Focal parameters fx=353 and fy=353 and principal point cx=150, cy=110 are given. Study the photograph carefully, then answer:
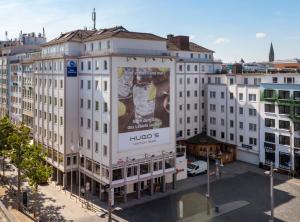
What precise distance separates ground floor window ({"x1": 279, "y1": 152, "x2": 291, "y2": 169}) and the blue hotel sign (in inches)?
1570

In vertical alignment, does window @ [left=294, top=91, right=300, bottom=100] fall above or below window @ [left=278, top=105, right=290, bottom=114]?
above

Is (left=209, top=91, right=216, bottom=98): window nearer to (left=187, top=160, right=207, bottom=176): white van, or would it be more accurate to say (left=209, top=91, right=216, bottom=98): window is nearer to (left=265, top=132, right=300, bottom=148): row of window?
(left=265, top=132, right=300, bottom=148): row of window

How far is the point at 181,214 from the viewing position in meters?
46.7

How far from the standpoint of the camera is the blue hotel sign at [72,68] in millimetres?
56344

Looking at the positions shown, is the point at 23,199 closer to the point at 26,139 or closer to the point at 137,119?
the point at 26,139

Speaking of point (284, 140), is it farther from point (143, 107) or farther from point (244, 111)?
point (143, 107)

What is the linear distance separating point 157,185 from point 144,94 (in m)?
14.8

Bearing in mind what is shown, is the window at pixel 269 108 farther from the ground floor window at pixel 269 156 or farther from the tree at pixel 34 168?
the tree at pixel 34 168

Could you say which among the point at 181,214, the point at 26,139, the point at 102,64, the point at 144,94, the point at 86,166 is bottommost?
the point at 181,214

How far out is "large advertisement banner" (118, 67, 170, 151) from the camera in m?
50.4

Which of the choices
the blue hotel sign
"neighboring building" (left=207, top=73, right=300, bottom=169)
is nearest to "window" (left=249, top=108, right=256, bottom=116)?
"neighboring building" (left=207, top=73, right=300, bottom=169)

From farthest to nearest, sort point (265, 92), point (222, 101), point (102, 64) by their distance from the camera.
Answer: point (222, 101), point (265, 92), point (102, 64)

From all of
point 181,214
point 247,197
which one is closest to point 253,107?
point 247,197

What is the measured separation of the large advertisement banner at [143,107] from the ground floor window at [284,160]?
2368cm
